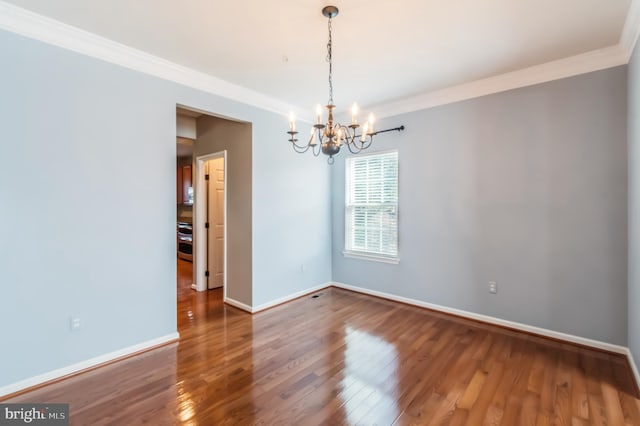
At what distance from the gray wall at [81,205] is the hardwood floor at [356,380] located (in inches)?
13.6

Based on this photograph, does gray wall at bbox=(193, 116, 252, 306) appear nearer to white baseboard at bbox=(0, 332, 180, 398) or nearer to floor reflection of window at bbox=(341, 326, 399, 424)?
white baseboard at bbox=(0, 332, 180, 398)

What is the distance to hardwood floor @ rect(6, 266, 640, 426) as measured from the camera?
78.4 inches

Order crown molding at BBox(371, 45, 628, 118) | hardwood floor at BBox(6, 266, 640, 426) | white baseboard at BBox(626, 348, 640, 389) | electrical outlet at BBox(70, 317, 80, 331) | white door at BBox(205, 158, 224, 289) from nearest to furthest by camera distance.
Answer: hardwood floor at BBox(6, 266, 640, 426) < white baseboard at BBox(626, 348, 640, 389) < electrical outlet at BBox(70, 317, 80, 331) < crown molding at BBox(371, 45, 628, 118) < white door at BBox(205, 158, 224, 289)

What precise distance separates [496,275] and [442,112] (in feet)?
6.58

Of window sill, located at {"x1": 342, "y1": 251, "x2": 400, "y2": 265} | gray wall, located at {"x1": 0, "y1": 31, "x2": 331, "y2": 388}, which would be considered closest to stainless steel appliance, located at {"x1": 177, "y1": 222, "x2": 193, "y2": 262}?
window sill, located at {"x1": 342, "y1": 251, "x2": 400, "y2": 265}

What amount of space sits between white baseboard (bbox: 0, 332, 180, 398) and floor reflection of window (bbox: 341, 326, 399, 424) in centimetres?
180

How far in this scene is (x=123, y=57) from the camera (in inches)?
106

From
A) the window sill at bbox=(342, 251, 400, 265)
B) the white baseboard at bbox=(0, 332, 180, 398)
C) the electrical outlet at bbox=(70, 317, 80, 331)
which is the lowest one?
the white baseboard at bbox=(0, 332, 180, 398)

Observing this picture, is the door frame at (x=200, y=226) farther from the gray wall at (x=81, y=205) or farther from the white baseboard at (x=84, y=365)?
the white baseboard at (x=84, y=365)

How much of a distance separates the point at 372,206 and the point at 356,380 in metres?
2.53

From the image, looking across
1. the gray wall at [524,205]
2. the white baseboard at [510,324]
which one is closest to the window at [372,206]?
the gray wall at [524,205]

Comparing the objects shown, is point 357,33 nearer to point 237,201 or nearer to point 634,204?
point 237,201

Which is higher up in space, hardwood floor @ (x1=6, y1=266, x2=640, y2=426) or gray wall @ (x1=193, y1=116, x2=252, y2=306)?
gray wall @ (x1=193, y1=116, x2=252, y2=306)

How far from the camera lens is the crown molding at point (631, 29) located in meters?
2.14
